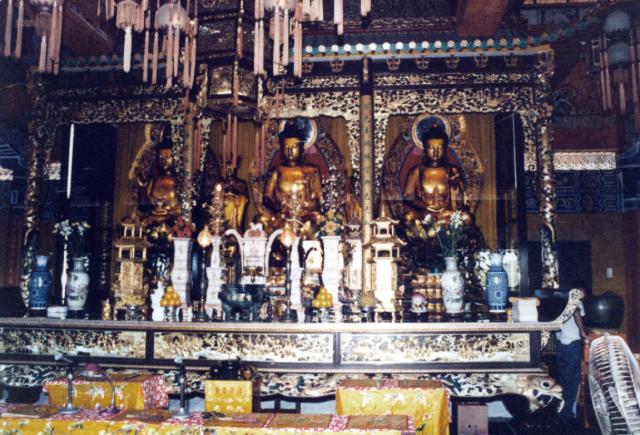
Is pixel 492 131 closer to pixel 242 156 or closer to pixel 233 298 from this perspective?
pixel 242 156

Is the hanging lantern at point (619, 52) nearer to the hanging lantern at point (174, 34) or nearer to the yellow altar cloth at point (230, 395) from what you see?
the hanging lantern at point (174, 34)

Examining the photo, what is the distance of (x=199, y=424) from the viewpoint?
2297mm

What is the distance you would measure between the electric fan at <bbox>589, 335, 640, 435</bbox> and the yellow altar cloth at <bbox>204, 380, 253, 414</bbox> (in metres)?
1.73

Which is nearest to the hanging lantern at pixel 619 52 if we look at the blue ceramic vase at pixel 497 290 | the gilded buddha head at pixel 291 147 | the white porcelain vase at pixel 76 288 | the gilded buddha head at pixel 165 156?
the blue ceramic vase at pixel 497 290

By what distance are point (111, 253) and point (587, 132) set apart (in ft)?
21.4

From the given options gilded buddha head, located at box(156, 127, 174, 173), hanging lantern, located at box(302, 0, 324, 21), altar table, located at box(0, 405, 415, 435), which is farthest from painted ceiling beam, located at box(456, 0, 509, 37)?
altar table, located at box(0, 405, 415, 435)

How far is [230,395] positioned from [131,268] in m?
2.40

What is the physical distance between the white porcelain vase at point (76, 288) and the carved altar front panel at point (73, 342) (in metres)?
0.40

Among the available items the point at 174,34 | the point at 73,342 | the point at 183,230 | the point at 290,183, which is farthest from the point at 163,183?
the point at 174,34

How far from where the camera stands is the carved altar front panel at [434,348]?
12.9 feet

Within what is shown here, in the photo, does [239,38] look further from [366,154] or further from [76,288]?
[76,288]

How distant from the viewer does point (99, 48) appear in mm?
6621

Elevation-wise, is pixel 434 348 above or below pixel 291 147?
below

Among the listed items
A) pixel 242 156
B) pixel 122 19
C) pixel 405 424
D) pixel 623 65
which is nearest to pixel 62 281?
pixel 242 156
